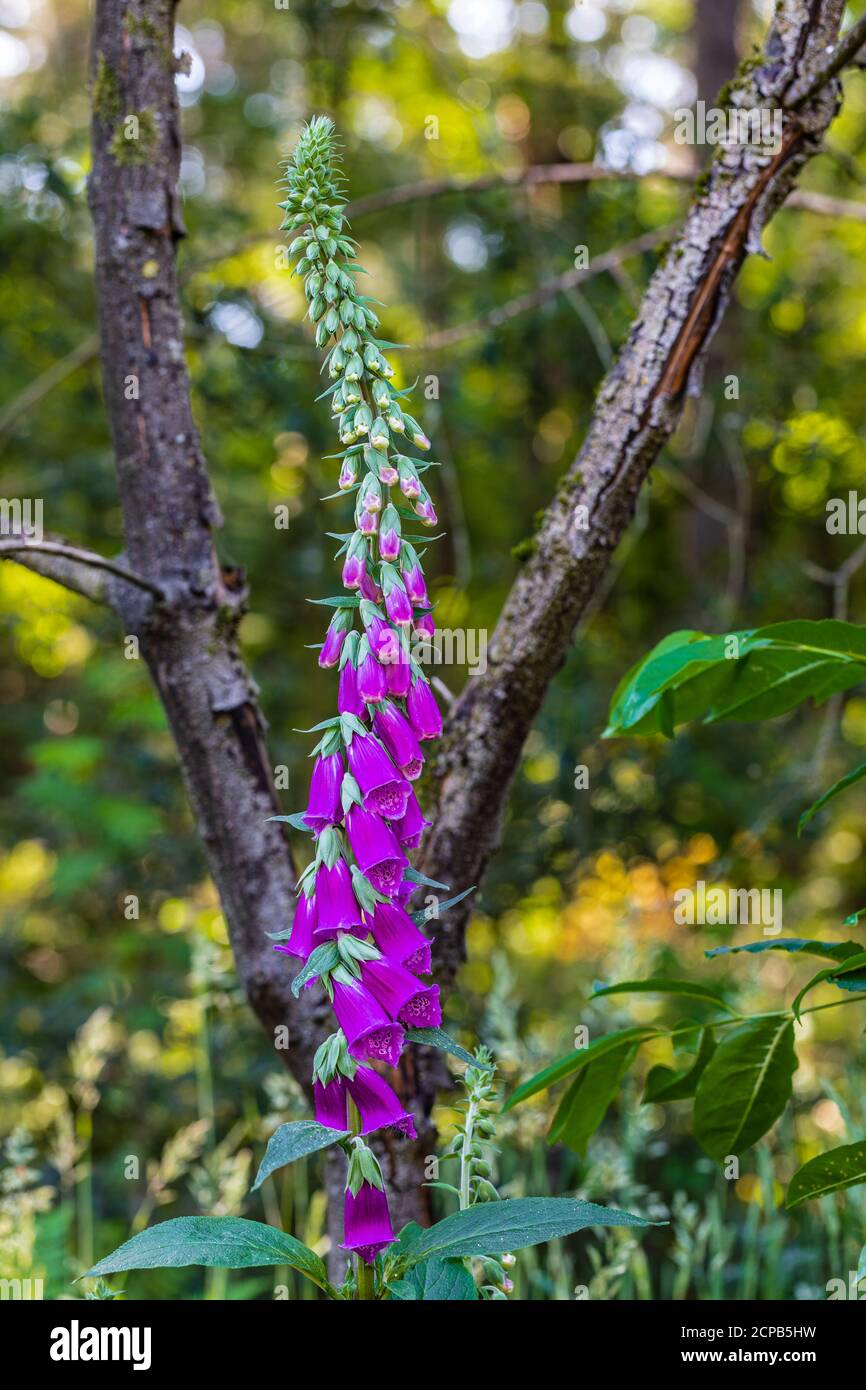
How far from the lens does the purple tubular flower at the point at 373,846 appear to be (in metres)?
1.42

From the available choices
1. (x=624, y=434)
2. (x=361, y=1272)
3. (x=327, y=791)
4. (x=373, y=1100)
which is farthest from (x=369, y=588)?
(x=624, y=434)

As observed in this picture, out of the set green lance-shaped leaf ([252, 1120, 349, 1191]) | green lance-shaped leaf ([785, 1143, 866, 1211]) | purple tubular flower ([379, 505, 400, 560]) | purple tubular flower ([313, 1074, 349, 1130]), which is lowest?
green lance-shaped leaf ([785, 1143, 866, 1211])

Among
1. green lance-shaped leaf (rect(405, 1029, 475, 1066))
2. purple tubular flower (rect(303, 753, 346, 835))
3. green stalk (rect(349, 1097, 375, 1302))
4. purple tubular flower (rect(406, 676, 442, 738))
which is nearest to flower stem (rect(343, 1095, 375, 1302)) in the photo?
green stalk (rect(349, 1097, 375, 1302))

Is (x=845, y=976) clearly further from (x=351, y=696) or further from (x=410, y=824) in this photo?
(x=351, y=696)

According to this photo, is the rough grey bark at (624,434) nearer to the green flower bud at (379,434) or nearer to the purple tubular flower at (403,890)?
the purple tubular flower at (403,890)

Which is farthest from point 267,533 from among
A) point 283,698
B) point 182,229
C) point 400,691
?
point 400,691

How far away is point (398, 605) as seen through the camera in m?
1.45

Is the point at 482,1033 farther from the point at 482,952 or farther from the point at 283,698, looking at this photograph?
the point at 482,952

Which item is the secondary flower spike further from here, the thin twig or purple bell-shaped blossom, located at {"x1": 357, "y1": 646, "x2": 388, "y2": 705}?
the thin twig

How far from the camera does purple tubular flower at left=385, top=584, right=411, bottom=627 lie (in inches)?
57.0

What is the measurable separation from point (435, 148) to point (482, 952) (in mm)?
6015

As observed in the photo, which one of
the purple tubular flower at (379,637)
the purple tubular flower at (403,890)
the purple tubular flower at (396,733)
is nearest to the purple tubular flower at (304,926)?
the purple tubular flower at (403,890)

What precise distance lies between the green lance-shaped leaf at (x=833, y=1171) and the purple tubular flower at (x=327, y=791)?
0.89 metres

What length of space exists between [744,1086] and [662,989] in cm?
31
